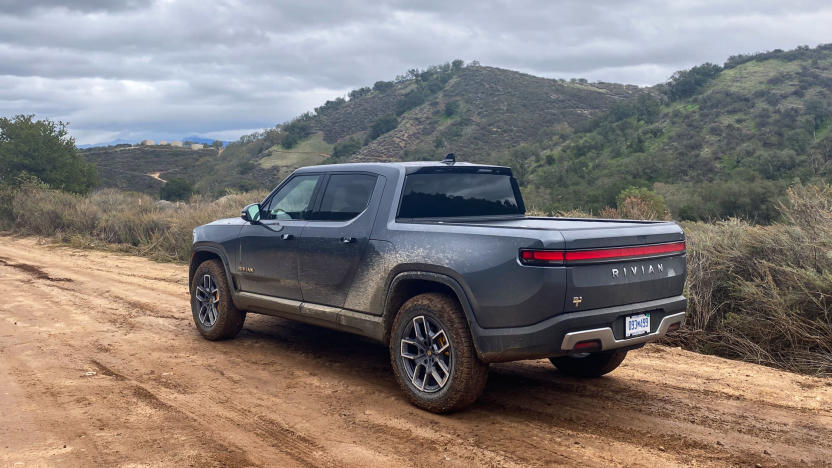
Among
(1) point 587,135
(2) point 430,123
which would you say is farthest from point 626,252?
(2) point 430,123

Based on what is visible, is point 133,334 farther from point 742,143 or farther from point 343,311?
point 742,143

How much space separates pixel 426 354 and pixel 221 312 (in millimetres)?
2899

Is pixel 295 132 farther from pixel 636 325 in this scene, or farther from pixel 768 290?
pixel 636 325

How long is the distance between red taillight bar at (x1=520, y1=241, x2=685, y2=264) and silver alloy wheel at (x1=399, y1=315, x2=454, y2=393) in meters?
0.88

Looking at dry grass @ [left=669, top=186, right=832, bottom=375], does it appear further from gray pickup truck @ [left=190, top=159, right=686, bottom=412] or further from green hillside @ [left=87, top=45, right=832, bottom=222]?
green hillside @ [left=87, top=45, right=832, bottom=222]

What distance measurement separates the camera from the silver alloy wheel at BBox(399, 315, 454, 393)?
4546mm

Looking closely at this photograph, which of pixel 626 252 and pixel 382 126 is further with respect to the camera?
pixel 382 126

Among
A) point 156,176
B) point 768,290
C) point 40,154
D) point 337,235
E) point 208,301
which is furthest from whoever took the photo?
point 156,176

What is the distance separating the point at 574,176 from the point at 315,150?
32.4m

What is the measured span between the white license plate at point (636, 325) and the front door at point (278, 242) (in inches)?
114

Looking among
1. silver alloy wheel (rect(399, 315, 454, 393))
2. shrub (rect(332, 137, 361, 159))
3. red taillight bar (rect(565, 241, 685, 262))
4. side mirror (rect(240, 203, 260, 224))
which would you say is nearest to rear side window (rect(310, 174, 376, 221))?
side mirror (rect(240, 203, 260, 224))

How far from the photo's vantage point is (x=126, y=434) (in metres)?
4.24

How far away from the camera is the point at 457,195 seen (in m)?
5.58

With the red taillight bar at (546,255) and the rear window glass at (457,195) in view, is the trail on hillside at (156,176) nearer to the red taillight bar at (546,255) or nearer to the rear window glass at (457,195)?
the rear window glass at (457,195)
